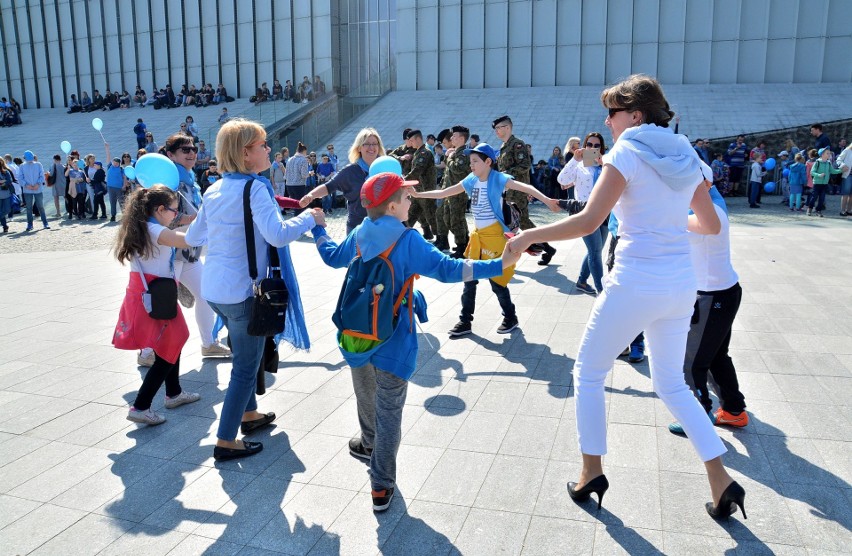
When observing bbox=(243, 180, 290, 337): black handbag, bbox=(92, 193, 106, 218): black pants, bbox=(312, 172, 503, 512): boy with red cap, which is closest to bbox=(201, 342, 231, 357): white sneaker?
bbox=(243, 180, 290, 337): black handbag

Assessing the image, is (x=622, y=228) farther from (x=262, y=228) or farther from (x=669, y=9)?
(x=669, y=9)

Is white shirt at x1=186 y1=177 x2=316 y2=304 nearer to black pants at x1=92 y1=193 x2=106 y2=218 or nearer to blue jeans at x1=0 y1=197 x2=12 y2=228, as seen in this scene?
blue jeans at x1=0 y1=197 x2=12 y2=228

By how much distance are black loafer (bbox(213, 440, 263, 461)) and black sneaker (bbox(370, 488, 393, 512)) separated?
104 centimetres

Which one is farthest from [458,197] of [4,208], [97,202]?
[97,202]

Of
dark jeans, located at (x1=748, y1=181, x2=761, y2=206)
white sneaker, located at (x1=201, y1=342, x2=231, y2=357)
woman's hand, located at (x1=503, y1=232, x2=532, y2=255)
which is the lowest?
dark jeans, located at (x1=748, y1=181, x2=761, y2=206)

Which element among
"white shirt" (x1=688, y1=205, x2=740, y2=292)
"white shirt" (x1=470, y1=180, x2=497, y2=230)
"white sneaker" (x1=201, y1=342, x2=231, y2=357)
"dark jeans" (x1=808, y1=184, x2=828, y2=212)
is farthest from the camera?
"dark jeans" (x1=808, y1=184, x2=828, y2=212)

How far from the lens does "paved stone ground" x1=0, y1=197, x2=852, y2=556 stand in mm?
A: 3078

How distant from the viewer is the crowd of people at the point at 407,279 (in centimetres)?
290

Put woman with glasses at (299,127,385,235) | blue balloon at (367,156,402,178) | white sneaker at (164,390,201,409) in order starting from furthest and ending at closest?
woman with glasses at (299,127,385,235), white sneaker at (164,390,201,409), blue balloon at (367,156,402,178)

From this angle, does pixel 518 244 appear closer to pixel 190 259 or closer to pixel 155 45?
pixel 190 259

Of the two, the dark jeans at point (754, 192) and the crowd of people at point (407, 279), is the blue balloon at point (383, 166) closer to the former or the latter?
the crowd of people at point (407, 279)

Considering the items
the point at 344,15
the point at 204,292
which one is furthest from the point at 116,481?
the point at 344,15

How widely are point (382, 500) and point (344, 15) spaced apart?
3471cm

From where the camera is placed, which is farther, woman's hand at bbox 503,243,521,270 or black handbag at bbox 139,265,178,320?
black handbag at bbox 139,265,178,320
